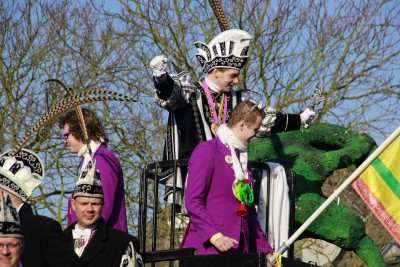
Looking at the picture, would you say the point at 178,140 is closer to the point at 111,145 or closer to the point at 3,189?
the point at 3,189

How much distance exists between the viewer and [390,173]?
30.4 ft

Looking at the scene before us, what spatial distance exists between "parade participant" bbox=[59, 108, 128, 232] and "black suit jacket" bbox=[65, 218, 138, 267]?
3.11 ft

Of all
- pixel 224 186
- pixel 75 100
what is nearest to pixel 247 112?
pixel 224 186

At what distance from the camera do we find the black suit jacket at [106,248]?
7742mm

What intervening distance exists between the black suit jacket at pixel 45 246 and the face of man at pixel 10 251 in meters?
0.62

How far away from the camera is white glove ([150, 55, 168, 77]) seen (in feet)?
28.3

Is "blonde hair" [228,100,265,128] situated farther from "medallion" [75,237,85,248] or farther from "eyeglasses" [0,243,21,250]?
"eyeglasses" [0,243,21,250]

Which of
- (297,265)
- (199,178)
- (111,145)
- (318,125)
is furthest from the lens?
(111,145)

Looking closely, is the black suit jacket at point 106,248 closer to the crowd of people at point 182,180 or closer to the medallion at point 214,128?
the crowd of people at point 182,180

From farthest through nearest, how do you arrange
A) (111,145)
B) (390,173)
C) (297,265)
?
1. (111,145)
2. (390,173)
3. (297,265)

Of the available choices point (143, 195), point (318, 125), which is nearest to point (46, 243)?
point (143, 195)

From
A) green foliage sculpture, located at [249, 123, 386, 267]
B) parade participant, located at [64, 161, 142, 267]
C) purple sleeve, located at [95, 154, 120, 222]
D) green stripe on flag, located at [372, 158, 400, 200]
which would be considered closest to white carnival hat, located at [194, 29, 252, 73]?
purple sleeve, located at [95, 154, 120, 222]

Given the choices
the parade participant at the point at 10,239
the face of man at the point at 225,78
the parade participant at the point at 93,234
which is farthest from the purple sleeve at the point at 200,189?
the parade participant at the point at 10,239

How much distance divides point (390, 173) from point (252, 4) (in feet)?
24.1
